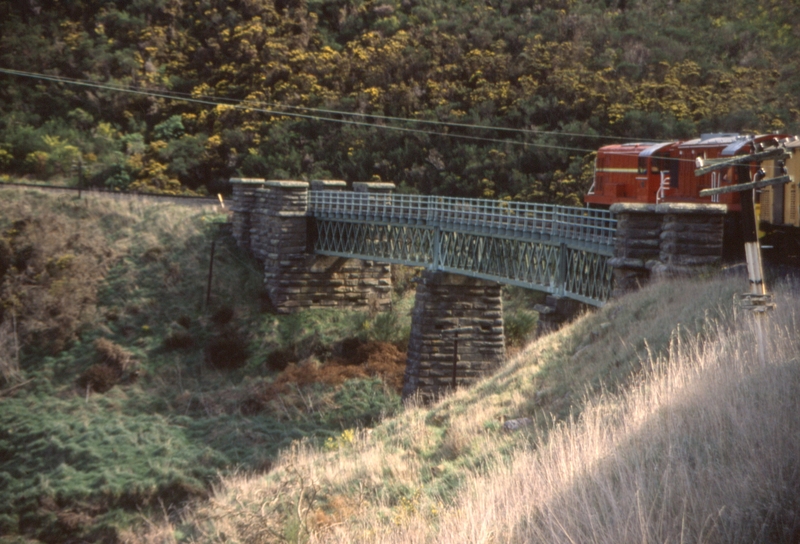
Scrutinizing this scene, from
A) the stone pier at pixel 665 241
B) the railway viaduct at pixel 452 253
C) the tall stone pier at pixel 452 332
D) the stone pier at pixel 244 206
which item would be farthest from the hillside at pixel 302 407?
the tall stone pier at pixel 452 332

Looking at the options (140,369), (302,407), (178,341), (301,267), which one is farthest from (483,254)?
(140,369)

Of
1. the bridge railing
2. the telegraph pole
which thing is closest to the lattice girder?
the bridge railing

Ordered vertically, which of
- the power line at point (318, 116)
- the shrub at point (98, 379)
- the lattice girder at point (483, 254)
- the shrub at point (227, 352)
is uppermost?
the power line at point (318, 116)

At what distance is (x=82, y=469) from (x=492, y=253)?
45.8 ft

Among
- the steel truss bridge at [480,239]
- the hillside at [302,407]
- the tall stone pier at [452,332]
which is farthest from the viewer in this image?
the tall stone pier at [452,332]

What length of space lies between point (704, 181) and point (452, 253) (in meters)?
8.65

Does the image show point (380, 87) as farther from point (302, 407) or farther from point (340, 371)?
point (302, 407)

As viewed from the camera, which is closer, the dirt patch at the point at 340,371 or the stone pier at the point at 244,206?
the dirt patch at the point at 340,371

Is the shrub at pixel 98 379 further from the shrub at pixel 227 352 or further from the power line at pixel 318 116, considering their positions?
the power line at pixel 318 116

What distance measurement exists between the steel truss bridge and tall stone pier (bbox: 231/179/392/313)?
745 millimetres

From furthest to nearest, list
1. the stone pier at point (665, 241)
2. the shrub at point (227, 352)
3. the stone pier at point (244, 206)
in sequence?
1. the stone pier at point (244, 206)
2. the shrub at point (227, 352)
3. the stone pier at point (665, 241)

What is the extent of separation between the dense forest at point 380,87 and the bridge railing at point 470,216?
1017 centimetres

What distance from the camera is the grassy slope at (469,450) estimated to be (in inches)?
301

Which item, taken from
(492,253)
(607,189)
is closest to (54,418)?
(492,253)
